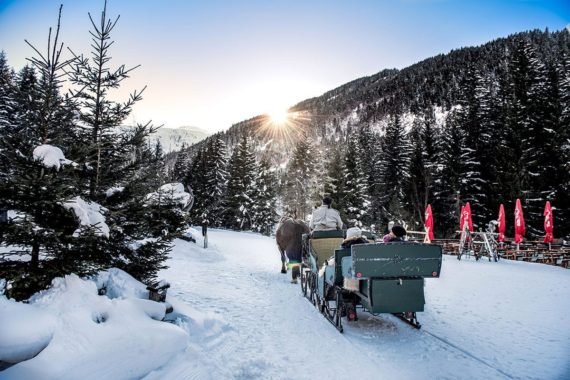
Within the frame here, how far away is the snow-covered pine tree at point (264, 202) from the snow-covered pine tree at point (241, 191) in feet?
2.05

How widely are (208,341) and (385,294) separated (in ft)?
8.64

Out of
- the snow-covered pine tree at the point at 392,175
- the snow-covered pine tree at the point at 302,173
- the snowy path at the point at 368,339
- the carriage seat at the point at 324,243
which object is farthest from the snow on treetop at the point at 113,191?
the snow-covered pine tree at the point at 302,173

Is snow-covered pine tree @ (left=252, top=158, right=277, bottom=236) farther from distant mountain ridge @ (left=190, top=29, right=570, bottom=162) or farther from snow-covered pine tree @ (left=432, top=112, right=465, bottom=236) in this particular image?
distant mountain ridge @ (left=190, top=29, right=570, bottom=162)

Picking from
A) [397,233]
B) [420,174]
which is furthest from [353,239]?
[420,174]

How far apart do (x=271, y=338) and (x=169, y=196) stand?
2.73m

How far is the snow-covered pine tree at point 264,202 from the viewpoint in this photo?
124 ft

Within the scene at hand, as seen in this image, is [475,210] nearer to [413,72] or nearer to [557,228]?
[557,228]

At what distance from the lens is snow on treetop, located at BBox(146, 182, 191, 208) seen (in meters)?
4.97

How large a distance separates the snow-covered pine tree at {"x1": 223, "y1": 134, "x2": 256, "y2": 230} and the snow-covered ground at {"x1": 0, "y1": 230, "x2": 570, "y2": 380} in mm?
30195

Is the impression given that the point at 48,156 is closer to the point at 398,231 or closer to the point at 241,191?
the point at 398,231

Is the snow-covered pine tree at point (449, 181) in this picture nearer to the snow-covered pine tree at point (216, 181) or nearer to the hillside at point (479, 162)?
the hillside at point (479, 162)

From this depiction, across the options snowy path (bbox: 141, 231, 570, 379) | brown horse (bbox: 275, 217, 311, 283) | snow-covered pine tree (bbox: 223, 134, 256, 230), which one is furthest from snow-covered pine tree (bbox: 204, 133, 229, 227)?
snowy path (bbox: 141, 231, 570, 379)

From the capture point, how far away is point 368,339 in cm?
494

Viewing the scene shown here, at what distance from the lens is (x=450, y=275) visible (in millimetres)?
11445
